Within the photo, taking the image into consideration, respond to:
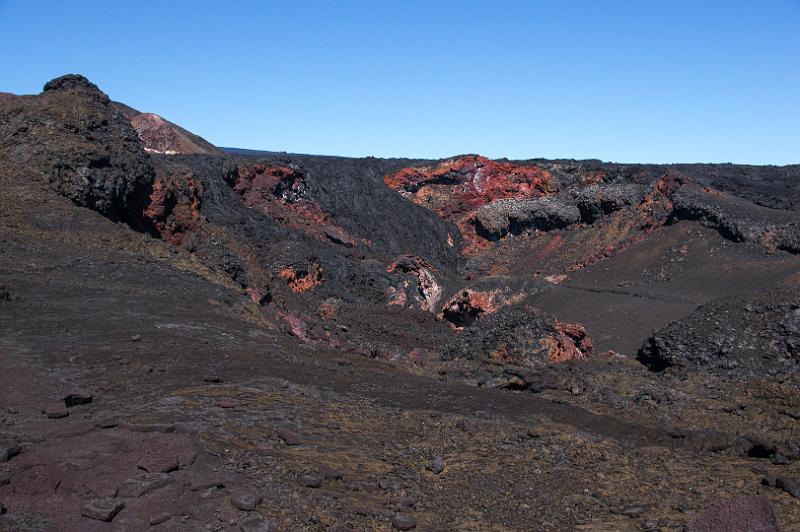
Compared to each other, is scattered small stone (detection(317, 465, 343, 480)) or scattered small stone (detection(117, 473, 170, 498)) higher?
scattered small stone (detection(117, 473, 170, 498))

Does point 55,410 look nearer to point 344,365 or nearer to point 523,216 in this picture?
point 344,365

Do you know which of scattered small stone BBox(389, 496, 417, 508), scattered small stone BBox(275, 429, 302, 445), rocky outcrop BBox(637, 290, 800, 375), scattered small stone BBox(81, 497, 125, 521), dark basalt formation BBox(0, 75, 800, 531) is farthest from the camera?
rocky outcrop BBox(637, 290, 800, 375)

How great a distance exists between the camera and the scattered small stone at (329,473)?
6785 mm

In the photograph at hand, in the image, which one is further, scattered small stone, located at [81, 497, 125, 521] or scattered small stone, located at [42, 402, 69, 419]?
scattered small stone, located at [42, 402, 69, 419]

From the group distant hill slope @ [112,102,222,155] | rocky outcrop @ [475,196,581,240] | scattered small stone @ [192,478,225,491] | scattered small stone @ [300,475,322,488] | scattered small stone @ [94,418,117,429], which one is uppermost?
distant hill slope @ [112,102,222,155]

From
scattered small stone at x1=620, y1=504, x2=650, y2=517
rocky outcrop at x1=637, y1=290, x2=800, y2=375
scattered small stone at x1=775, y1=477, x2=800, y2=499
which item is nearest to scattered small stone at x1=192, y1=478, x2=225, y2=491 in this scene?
scattered small stone at x1=620, y1=504, x2=650, y2=517

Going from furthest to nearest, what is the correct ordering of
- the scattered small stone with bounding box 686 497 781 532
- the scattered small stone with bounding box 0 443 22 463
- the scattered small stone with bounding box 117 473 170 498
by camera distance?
the scattered small stone with bounding box 686 497 781 532
the scattered small stone with bounding box 0 443 22 463
the scattered small stone with bounding box 117 473 170 498

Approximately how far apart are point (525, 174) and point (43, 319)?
39.1m

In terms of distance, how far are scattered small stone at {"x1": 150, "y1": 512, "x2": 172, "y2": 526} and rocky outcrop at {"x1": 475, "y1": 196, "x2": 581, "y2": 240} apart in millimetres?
40219

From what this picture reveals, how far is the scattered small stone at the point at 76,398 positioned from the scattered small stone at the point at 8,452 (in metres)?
1.97

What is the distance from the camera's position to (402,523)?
6074 mm

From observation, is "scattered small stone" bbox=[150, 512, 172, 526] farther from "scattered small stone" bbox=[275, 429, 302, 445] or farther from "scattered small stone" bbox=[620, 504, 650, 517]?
"scattered small stone" bbox=[620, 504, 650, 517]

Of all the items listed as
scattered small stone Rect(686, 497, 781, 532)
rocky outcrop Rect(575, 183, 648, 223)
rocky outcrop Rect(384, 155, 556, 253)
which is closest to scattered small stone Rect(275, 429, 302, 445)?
scattered small stone Rect(686, 497, 781, 532)

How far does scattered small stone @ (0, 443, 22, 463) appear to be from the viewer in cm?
578
